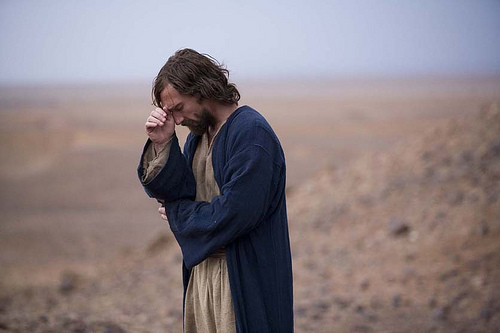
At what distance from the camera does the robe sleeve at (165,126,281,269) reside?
2.12m

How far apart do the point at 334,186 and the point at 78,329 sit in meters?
5.36

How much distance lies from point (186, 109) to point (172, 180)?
28cm

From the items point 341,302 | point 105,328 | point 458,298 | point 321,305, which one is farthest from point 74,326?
point 458,298

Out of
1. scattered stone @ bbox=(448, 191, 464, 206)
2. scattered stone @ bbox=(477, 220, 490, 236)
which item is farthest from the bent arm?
scattered stone @ bbox=(448, 191, 464, 206)

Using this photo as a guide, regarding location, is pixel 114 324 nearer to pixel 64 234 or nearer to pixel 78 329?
pixel 78 329

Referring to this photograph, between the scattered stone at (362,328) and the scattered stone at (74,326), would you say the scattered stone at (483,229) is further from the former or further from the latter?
the scattered stone at (74,326)

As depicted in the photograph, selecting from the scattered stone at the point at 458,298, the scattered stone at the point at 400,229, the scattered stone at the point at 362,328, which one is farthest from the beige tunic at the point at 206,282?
the scattered stone at the point at 400,229

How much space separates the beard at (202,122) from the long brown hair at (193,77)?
7cm

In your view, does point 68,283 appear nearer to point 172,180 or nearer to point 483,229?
point 483,229

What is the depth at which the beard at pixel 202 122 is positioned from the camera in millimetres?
2311

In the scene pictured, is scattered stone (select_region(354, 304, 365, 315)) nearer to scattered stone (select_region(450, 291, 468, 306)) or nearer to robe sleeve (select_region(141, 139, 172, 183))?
scattered stone (select_region(450, 291, 468, 306))

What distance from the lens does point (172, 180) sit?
2.23 metres

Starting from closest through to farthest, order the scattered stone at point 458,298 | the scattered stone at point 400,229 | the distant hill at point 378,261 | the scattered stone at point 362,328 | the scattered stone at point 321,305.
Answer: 1. the scattered stone at point 362,328
2. the distant hill at point 378,261
3. the scattered stone at point 458,298
4. the scattered stone at point 321,305
5. the scattered stone at point 400,229

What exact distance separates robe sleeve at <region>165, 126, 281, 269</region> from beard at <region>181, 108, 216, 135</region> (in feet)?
0.70
